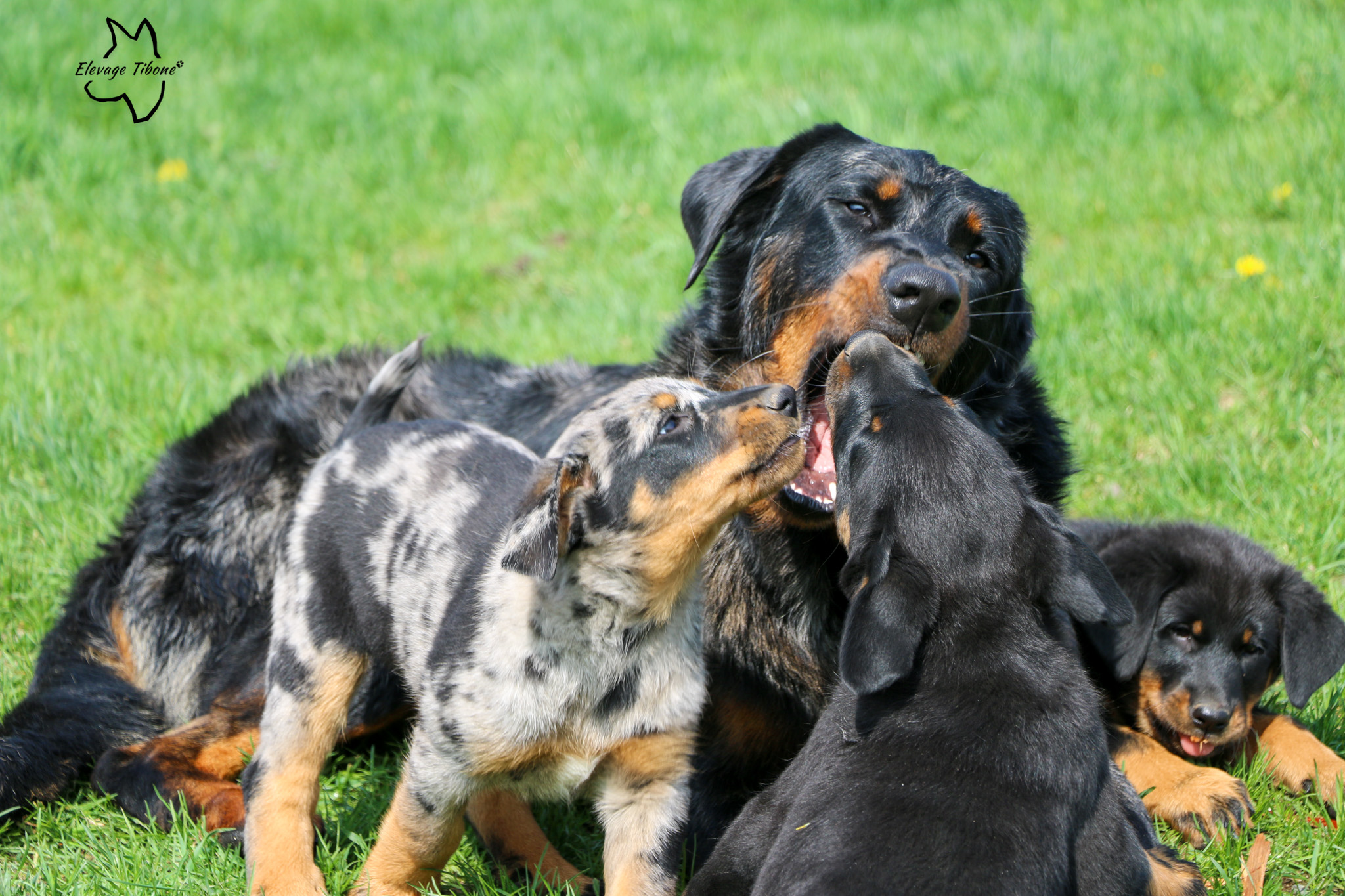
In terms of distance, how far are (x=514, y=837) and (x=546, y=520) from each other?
1.19 metres

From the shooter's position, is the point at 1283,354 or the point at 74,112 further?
the point at 74,112

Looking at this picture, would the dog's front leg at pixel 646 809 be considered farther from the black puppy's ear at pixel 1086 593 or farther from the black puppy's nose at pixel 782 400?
the black puppy's ear at pixel 1086 593

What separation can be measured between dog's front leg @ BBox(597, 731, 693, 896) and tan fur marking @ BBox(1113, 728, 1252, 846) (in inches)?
59.1

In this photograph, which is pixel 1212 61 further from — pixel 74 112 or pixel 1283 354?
pixel 74 112

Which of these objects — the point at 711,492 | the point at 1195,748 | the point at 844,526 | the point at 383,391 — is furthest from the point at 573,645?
the point at 1195,748

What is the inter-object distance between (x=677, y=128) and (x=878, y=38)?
1898 millimetres

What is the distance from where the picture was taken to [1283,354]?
5660 millimetres

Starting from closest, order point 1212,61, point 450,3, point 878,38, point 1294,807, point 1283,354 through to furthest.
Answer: point 1294,807
point 1283,354
point 1212,61
point 878,38
point 450,3

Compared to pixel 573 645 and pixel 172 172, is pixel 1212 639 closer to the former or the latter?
pixel 573 645

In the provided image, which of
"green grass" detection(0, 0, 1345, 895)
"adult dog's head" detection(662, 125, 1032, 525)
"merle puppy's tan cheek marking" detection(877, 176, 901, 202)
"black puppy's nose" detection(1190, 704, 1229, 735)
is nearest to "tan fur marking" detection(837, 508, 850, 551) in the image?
"adult dog's head" detection(662, 125, 1032, 525)

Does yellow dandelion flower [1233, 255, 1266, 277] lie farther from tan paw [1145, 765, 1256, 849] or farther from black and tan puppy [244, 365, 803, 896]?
black and tan puppy [244, 365, 803, 896]

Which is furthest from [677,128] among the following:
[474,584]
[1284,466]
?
[474,584]

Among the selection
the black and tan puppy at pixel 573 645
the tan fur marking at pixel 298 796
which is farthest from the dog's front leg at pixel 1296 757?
the tan fur marking at pixel 298 796

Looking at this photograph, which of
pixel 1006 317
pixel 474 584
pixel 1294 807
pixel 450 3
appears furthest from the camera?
pixel 450 3
